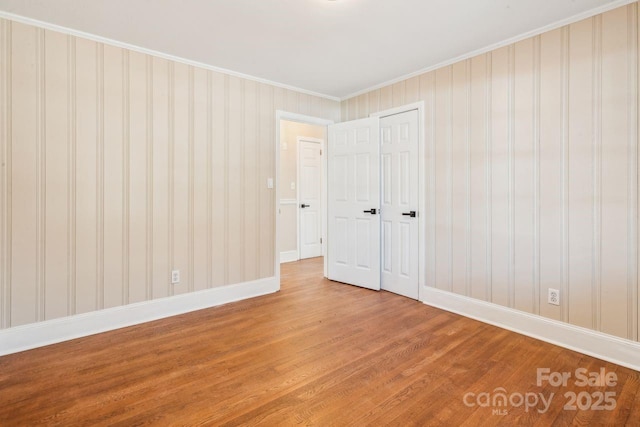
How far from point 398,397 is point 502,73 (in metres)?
2.79

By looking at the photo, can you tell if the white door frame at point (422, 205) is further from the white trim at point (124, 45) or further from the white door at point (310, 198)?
the white door at point (310, 198)

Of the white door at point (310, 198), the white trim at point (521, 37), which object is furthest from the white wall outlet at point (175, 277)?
the white trim at point (521, 37)

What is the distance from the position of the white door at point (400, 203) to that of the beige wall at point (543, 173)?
0.21m

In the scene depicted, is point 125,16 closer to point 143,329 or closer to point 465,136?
point 143,329

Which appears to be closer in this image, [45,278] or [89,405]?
[89,405]

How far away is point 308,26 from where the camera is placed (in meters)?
2.53

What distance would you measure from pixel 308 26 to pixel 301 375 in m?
2.60

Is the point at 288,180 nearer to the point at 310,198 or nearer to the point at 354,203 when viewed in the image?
the point at 310,198

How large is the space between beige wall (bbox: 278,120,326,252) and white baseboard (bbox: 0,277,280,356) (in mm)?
1996

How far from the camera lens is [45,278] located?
251 centimetres

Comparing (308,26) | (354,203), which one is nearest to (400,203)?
(354,203)

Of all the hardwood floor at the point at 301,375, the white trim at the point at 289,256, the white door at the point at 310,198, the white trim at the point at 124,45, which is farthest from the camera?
the white door at the point at 310,198

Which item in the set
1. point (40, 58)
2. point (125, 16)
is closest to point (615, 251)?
point (125, 16)

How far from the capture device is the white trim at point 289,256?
5.61 metres
